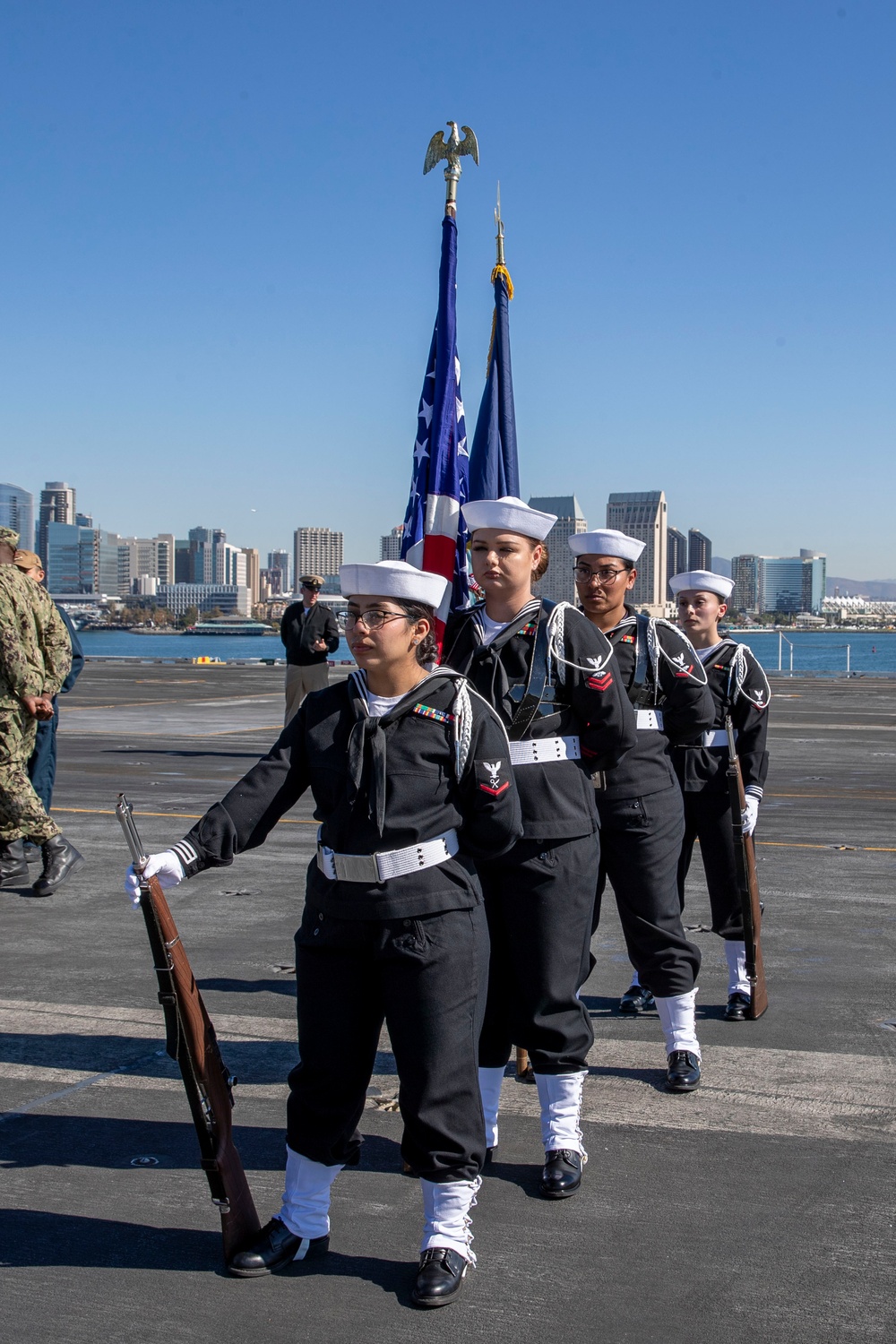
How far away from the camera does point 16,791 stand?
26.5 ft

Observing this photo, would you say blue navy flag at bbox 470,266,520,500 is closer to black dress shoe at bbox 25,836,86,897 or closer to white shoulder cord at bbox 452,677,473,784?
white shoulder cord at bbox 452,677,473,784

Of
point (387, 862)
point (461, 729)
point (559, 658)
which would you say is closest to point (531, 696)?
point (559, 658)

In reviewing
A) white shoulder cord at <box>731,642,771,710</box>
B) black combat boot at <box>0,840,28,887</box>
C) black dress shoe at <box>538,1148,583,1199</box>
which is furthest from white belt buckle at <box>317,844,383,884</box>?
black combat boot at <box>0,840,28,887</box>

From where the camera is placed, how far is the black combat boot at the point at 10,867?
844 centimetres

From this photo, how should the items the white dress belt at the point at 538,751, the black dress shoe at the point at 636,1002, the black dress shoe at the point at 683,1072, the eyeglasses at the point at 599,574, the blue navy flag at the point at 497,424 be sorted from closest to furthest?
the white dress belt at the point at 538,751 < the black dress shoe at the point at 683,1072 < the eyeglasses at the point at 599,574 < the black dress shoe at the point at 636,1002 < the blue navy flag at the point at 497,424

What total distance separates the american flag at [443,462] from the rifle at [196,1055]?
2.67 m

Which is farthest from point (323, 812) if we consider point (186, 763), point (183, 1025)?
point (186, 763)

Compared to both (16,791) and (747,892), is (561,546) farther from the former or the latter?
(16,791)

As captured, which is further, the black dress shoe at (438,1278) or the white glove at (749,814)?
the white glove at (749,814)

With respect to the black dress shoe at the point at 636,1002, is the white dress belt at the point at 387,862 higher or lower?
higher

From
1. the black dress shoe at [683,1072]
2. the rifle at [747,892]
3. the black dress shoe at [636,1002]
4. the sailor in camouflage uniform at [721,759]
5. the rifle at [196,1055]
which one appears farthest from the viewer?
the black dress shoe at [636,1002]

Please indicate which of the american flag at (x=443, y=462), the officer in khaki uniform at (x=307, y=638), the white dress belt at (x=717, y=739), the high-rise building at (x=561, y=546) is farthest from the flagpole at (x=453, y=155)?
the officer in khaki uniform at (x=307, y=638)

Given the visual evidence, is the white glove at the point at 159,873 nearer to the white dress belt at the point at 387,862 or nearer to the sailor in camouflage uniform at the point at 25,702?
the white dress belt at the point at 387,862

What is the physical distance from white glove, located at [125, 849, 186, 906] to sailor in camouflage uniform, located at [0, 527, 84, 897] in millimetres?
5030
